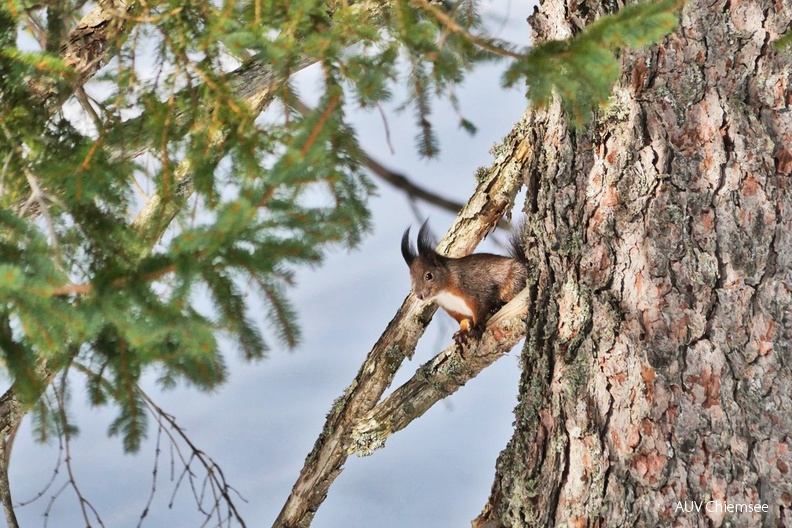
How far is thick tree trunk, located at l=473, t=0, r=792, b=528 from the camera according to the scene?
218 cm

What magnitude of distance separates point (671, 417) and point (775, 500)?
320 millimetres

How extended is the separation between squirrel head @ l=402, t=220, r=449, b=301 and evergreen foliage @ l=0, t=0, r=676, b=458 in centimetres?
105

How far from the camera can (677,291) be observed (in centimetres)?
225

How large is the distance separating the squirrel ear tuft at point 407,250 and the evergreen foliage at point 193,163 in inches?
45.9

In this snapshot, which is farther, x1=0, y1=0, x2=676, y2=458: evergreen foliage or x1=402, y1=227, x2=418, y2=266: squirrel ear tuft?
x1=402, y1=227, x2=418, y2=266: squirrel ear tuft

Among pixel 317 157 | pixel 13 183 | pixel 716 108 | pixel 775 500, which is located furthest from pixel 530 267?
pixel 13 183

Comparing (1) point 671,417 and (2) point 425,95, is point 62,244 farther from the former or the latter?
(1) point 671,417

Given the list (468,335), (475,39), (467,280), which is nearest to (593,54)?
(475,39)

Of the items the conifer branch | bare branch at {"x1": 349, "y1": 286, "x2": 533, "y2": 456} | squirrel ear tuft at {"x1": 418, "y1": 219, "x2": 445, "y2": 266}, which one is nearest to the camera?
the conifer branch

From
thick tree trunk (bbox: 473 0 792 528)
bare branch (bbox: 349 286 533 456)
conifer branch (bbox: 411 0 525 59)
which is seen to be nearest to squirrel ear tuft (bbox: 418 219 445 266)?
bare branch (bbox: 349 286 533 456)

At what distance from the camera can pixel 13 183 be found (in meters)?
2.04

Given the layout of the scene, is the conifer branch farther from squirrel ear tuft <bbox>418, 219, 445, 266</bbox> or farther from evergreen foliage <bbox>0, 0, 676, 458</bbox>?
squirrel ear tuft <bbox>418, 219, 445, 266</bbox>

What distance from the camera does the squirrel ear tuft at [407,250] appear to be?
3.57 metres

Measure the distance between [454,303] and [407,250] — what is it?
1.13 ft
